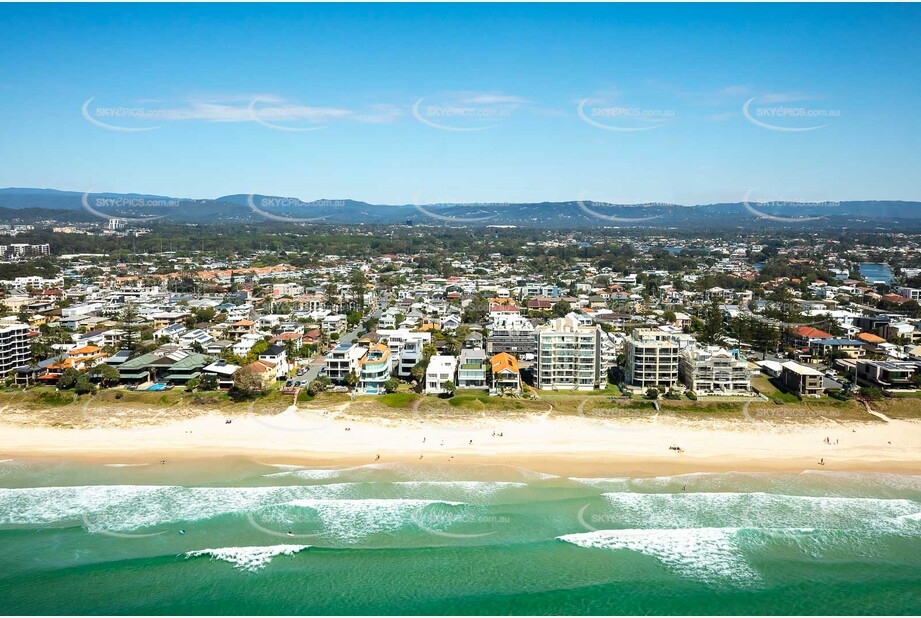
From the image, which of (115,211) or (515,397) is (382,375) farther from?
(115,211)

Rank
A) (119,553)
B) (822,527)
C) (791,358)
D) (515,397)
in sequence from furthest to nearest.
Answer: (791,358) < (515,397) < (822,527) < (119,553)

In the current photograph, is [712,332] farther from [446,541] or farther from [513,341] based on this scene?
[446,541]

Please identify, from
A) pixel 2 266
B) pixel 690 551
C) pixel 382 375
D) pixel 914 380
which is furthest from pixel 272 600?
pixel 2 266

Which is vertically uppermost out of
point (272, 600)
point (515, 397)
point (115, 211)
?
point (115, 211)

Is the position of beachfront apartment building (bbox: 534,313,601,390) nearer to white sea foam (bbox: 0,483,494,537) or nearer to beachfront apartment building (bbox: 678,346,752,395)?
beachfront apartment building (bbox: 678,346,752,395)

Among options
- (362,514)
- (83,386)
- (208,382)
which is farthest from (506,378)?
(83,386)

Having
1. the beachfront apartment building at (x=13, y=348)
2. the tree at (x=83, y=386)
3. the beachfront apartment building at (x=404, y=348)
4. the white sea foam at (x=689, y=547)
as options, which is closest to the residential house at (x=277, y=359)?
the beachfront apartment building at (x=404, y=348)
